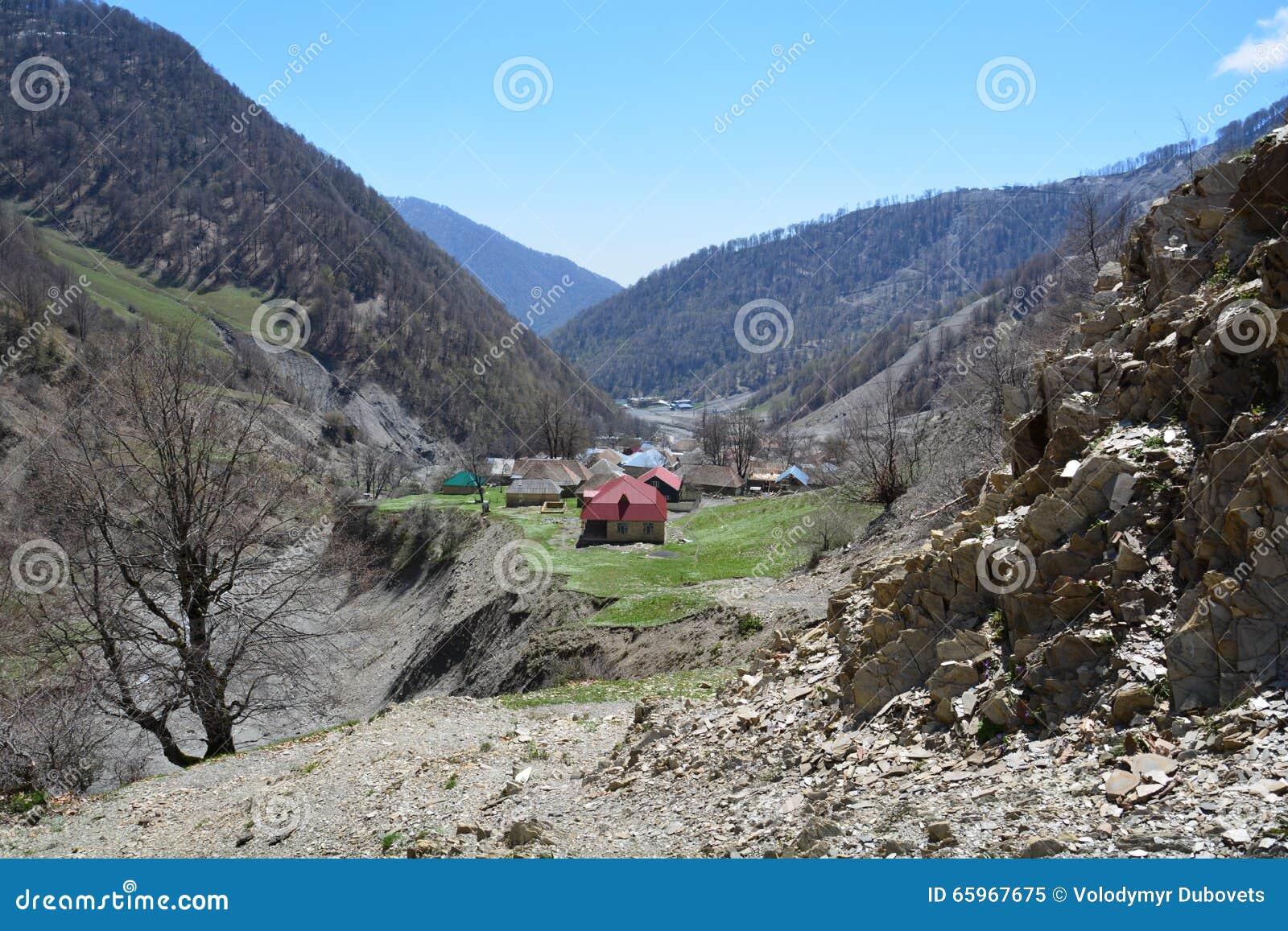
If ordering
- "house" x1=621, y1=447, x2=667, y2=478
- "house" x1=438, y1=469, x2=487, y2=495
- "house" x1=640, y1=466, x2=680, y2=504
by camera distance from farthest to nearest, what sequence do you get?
"house" x1=621, y1=447, x2=667, y2=478 < "house" x1=438, y1=469, x2=487, y2=495 < "house" x1=640, y1=466, x2=680, y2=504

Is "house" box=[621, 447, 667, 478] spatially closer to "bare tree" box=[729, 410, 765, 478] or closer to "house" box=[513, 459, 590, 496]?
"bare tree" box=[729, 410, 765, 478]

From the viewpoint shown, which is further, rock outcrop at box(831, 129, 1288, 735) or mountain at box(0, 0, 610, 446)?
mountain at box(0, 0, 610, 446)

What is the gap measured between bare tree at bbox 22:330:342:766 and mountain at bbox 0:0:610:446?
356 feet

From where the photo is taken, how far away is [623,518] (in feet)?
156

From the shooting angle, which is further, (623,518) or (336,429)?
(336,429)

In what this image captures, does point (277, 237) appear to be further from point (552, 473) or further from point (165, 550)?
point (165, 550)

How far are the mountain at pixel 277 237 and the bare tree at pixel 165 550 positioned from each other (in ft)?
356

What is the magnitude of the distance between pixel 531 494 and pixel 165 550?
4841 centimetres

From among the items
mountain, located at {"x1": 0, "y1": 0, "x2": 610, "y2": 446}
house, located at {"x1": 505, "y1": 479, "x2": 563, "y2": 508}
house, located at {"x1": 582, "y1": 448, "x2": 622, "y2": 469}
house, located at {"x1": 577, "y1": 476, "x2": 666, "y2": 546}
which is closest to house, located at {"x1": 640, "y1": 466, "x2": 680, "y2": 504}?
house, located at {"x1": 505, "y1": 479, "x2": 563, "y2": 508}

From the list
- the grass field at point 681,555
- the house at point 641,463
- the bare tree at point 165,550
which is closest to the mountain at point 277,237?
the house at point 641,463

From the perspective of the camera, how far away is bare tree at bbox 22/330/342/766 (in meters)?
16.6

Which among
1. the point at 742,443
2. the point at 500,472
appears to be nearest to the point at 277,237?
the point at 500,472

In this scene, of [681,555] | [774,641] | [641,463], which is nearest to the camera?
[774,641]

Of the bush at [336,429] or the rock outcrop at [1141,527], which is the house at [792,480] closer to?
the bush at [336,429]
